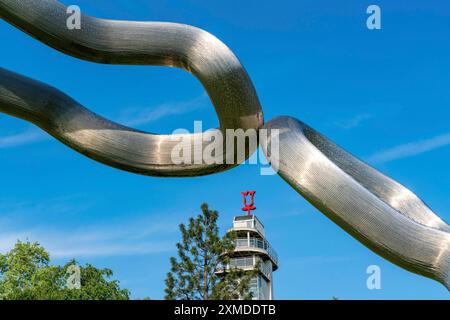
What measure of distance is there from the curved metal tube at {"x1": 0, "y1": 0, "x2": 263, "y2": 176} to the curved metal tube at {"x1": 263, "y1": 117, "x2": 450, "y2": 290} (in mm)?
201

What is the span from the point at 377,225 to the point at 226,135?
2.22ft

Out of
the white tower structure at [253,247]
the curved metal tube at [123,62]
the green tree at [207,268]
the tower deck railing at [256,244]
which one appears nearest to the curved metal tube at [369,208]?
the curved metal tube at [123,62]

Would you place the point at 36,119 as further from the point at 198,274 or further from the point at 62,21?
the point at 198,274

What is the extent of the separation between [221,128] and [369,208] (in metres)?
0.65

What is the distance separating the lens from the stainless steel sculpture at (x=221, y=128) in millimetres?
2234

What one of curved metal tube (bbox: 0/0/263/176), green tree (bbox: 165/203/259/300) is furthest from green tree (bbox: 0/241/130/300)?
curved metal tube (bbox: 0/0/263/176)

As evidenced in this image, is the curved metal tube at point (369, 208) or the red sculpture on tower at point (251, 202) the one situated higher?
the red sculpture on tower at point (251, 202)

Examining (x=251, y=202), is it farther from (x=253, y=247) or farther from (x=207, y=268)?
(x=207, y=268)

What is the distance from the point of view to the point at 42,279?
51.2 ft

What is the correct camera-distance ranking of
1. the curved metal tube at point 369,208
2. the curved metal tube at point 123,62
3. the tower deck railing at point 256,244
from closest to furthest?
the curved metal tube at point 369,208 → the curved metal tube at point 123,62 → the tower deck railing at point 256,244

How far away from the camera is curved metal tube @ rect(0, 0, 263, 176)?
91.6 inches

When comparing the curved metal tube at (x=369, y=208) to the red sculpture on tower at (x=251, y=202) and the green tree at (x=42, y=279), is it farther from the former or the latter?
the red sculpture on tower at (x=251, y=202)

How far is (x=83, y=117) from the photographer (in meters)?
2.64
